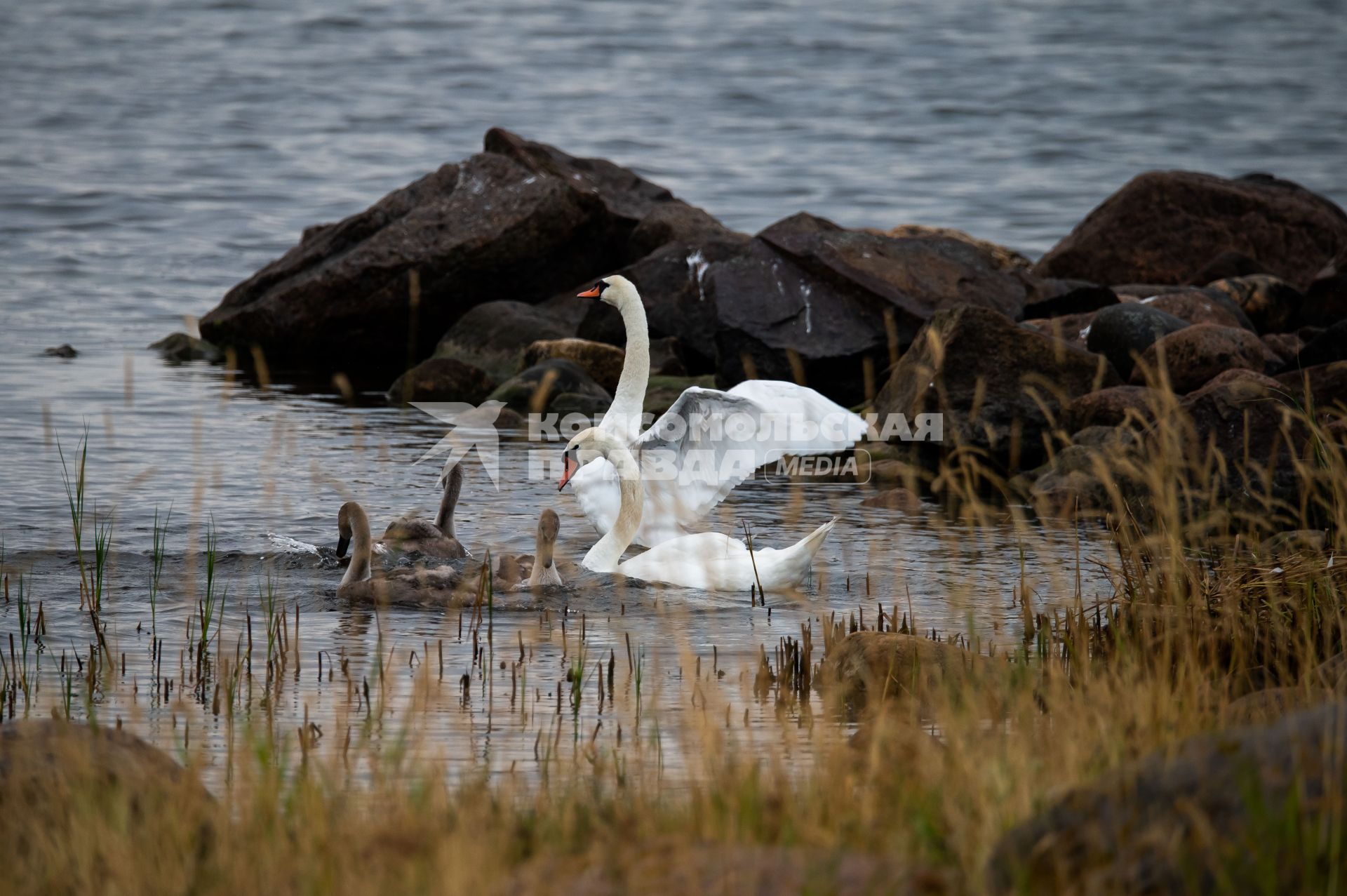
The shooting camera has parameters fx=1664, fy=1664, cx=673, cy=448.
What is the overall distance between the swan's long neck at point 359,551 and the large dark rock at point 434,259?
9698 mm

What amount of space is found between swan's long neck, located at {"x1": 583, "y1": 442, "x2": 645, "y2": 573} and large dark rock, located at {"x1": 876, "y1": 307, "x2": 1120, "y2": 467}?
12.4 ft

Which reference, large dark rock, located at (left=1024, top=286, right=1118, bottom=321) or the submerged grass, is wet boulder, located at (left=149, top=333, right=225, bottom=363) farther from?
the submerged grass

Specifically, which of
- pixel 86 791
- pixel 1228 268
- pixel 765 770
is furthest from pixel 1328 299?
pixel 86 791

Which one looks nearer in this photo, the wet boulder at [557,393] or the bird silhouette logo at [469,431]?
the bird silhouette logo at [469,431]

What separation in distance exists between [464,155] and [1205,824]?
3386 centimetres

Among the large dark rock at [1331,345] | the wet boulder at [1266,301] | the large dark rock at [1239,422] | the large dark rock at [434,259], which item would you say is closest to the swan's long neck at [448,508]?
the large dark rock at [1239,422]

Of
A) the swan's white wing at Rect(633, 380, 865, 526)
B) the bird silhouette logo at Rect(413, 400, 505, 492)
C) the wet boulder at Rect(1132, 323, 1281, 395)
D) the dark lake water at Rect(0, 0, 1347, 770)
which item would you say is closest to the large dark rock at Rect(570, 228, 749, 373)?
the bird silhouette logo at Rect(413, 400, 505, 492)

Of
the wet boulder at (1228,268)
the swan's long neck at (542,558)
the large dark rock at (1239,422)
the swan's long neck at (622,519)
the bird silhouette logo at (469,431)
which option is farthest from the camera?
the wet boulder at (1228,268)

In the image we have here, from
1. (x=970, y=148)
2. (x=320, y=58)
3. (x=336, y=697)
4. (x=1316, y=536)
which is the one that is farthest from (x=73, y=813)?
(x=320, y=58)

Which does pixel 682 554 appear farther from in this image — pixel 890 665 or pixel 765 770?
pixel 765 770

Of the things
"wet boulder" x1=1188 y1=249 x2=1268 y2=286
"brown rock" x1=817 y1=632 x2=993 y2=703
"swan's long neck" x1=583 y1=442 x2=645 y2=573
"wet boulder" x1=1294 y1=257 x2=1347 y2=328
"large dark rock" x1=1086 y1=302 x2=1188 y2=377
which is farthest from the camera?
"wet boulder" x1=1188 y1=249 x2=1268 y2=286

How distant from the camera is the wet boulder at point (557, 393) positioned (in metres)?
14.2

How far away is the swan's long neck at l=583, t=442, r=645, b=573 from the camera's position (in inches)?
338

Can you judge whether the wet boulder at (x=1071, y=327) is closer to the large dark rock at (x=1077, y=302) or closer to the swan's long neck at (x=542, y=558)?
the large dark rock at (x=1077, y=302)
